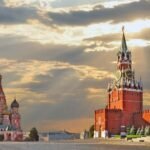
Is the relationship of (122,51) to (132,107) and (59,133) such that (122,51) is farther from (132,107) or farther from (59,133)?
(59,133)

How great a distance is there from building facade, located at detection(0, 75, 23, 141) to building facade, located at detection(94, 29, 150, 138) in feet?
123

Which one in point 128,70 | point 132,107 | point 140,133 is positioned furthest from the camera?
point 128,70

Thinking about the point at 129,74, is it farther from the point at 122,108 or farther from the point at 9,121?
the point at 9,121

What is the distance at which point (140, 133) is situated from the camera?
391 ft

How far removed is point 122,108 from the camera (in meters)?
135

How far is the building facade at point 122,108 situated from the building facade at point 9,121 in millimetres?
37577

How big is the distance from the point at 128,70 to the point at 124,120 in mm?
17376

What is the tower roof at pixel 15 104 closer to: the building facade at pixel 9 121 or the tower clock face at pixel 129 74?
the building facade at pixel 9 121

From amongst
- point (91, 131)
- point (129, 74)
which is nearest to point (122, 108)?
point (129, 74)

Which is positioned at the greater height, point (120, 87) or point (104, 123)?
point (120, 87)

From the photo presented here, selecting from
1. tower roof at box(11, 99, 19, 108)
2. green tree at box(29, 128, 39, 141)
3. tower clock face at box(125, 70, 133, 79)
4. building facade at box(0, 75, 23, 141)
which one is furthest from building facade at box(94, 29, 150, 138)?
tower roof at box(11, 99, 19, 108)

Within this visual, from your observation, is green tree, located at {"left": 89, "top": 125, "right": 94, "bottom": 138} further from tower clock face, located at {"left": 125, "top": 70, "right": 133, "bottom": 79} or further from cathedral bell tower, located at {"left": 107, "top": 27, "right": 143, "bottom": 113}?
tower clock face, located at {"left": 125, "top": 70, "right": 133, "bottom": 79}

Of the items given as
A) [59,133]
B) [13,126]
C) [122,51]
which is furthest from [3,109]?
[122,51]

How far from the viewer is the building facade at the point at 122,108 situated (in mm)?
133125
